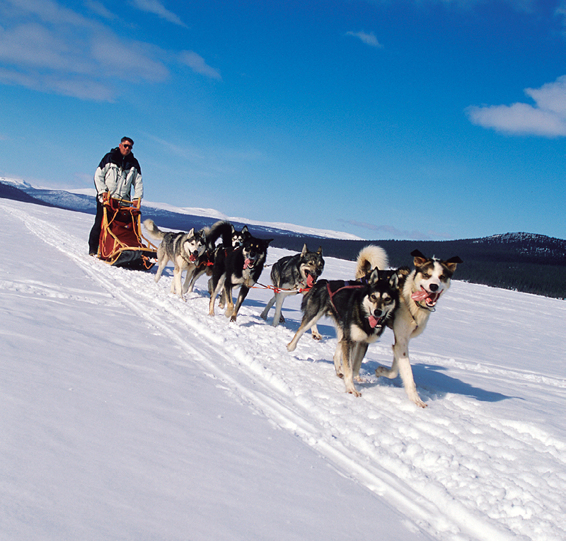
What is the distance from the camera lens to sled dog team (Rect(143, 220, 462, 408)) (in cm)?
366

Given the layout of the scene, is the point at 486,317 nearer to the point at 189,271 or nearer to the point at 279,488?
the point at 189,271

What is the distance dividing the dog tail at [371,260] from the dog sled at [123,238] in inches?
221

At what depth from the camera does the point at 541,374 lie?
605cm

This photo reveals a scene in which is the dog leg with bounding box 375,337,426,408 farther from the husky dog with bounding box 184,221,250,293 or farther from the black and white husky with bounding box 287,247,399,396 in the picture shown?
the husky dog with bounding box 184,221,250,293

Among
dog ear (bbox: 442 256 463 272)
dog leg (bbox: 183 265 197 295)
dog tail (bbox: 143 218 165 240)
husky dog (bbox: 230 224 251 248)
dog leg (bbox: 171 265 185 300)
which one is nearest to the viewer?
dog ear (bbox: 442 256 463 272)

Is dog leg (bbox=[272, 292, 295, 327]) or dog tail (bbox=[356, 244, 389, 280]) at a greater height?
dog tail (bbox=[356, 244, 389, 280])

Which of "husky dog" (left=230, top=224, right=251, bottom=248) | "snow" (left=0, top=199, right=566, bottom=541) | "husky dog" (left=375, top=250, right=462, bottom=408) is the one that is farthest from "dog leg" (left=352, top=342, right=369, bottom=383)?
"husky dog" (left=230, top=224, right=251, bottom=248)

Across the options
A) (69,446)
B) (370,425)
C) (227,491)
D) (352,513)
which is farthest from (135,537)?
(370,425)

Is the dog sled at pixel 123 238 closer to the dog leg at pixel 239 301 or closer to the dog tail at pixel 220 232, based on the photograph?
the dog tail at pixel 220 232

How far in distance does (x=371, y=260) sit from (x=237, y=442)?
2.88 m

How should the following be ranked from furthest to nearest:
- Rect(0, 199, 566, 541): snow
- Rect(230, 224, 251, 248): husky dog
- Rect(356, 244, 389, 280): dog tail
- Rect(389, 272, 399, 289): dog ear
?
Rect(230, 224, 251, 248): husky dog → Rect(356, 244, 389, 280): dog tail → Rect(389, 272, 399, 289): dog ear → Rect(0, 199, 566, 541): snow

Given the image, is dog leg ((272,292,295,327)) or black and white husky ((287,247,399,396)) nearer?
black and white husky ((287,247,399,396))

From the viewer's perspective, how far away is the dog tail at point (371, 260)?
14.9 ft

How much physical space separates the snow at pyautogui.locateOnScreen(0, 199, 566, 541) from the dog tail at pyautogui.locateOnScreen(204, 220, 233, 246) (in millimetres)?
2677
